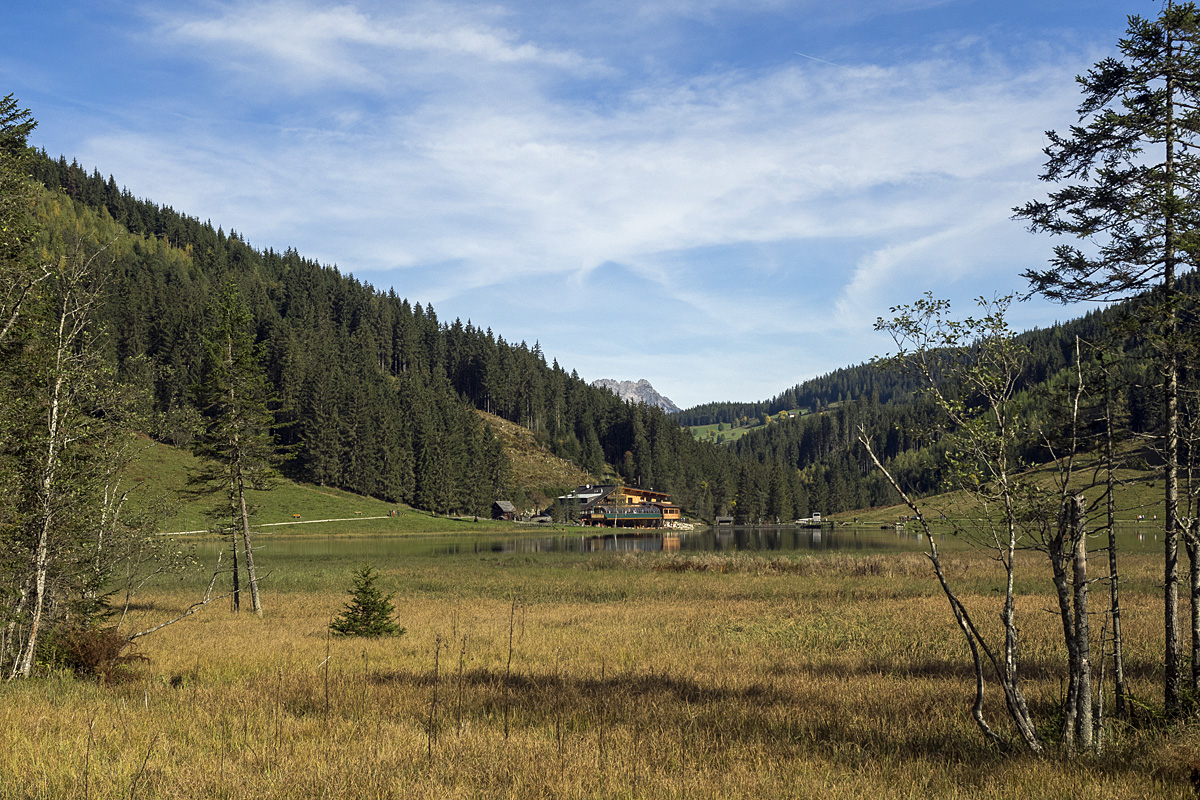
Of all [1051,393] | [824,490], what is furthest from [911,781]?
[824,490]

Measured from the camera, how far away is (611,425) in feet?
625

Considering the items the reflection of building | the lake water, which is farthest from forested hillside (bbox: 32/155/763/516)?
the lake water

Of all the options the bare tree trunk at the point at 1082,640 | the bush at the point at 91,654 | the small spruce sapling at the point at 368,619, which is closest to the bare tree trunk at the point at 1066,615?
the bare tree trunk at the point at 1082,640

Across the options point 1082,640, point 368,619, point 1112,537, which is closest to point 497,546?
point 368,619

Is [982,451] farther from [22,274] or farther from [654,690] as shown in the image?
[22,274]

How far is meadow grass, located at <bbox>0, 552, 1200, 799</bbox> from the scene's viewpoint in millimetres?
6719

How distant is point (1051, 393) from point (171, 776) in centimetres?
1078

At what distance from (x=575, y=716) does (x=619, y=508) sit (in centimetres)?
12780

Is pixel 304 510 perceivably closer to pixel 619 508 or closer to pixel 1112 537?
pixel 619 508

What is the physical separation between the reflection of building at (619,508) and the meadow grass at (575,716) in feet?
366

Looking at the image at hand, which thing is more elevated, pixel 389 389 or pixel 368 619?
pixel 389 389

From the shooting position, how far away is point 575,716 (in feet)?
33.4

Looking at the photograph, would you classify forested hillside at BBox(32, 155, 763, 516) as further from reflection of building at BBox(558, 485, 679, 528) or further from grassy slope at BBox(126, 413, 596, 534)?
reflection of building at BBox(558, 485, 679, 528)

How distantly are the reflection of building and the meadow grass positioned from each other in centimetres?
11168
